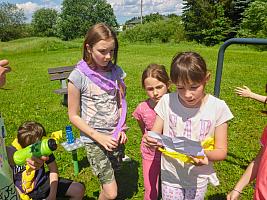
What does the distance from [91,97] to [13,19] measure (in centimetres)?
6227

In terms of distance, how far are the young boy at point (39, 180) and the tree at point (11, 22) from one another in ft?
185

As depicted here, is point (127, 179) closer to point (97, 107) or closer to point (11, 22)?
point (97, 107)

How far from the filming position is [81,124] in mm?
2531

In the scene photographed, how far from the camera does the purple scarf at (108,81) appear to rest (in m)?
2.57

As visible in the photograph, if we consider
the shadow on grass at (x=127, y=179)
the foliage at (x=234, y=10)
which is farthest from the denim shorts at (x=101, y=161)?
the foliage at (x=234, y=10)

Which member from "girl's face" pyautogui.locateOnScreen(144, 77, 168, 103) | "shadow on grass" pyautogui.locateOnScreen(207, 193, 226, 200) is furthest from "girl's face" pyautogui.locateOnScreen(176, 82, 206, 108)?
"shadow on grass" pyautogui.locateOnScreen(207, 193, 226, 200)

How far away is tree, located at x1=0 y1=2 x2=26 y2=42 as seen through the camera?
5612 cm

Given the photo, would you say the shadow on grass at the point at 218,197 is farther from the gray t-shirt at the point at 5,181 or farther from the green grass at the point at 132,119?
the gray t-shirt at the point at 5,181

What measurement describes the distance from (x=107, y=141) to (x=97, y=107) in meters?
0.33

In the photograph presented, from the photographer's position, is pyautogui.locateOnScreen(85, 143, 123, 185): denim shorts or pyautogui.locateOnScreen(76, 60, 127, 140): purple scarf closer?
pyautogui.locateOnScreen(76, 60, 127, 140): purple scarf

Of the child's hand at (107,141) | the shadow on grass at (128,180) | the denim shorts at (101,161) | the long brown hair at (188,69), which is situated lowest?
the shadow on grass at (128,180)

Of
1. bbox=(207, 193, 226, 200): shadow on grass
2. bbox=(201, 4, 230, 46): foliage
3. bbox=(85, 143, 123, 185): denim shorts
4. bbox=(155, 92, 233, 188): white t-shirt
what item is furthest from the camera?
bbox=(201, 4, 230, 46): foliage

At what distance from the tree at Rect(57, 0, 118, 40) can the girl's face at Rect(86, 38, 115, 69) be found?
59.9 metres

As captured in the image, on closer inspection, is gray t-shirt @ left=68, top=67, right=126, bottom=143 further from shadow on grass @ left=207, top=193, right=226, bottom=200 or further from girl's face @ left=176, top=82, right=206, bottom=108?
shadow on grass @ left=207, top=193, right=226, bottom=200
